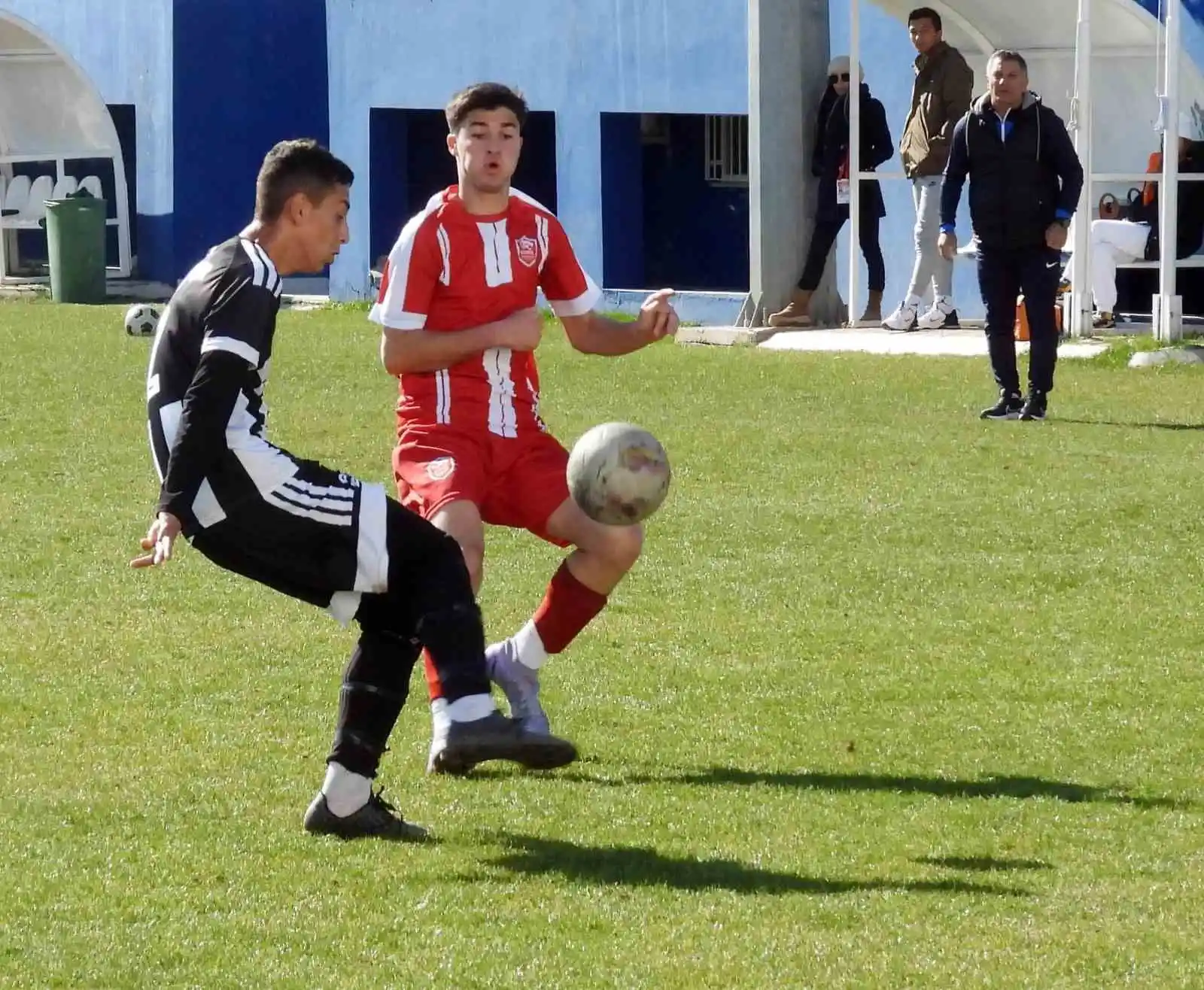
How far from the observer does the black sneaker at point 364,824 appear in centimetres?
562

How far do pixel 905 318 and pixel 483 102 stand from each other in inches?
445

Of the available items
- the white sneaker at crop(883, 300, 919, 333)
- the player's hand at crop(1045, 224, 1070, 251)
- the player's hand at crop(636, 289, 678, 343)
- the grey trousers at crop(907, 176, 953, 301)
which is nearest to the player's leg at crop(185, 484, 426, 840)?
the player's hand at crop(636, 289, 678, 343)

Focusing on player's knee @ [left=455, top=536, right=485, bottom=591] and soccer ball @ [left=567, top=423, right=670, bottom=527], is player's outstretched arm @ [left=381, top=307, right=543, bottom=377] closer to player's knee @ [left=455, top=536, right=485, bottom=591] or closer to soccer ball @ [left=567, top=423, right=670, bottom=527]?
soccer ball @ [left=567, top=423, right=670, bottom=527]

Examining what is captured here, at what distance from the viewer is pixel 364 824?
5617 mm

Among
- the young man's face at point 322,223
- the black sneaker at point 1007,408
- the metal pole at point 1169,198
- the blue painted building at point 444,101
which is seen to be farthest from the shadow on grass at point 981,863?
the blue painted building at point 444,101

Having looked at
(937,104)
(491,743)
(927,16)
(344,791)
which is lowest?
(344,791)

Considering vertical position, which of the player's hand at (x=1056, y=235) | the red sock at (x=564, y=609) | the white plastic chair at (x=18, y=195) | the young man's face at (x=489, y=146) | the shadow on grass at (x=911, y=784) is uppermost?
the white plastic chair at (x=18, y=195)

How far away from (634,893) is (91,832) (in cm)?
150

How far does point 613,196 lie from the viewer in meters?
21.5

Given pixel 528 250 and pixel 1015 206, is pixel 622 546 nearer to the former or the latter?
pixel 528 250

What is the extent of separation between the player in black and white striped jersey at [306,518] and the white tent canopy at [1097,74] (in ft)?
37.0

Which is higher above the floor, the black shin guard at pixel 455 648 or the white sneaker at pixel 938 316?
the white sneaker at pixel 938 316

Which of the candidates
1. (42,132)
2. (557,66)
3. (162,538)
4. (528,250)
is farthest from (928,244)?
(42,132)

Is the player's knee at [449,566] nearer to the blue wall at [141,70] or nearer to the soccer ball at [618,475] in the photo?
the soccer ball at [618,475]
